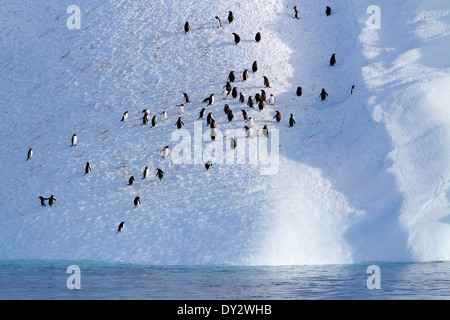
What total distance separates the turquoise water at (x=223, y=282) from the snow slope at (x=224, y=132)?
1.37 metres

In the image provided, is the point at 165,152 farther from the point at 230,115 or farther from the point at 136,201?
the point at 230,115

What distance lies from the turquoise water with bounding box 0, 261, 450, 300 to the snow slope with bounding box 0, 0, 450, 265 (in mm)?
1370

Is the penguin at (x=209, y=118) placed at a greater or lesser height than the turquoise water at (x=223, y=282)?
greater

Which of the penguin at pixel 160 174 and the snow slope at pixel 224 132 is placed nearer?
the snow slope at pixel 224 132

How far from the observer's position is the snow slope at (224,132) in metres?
21.8

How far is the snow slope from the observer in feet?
71.5

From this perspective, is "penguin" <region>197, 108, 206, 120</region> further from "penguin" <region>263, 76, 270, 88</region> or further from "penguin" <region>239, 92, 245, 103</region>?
"penguin" <region>263, 76, 270, 88</region>

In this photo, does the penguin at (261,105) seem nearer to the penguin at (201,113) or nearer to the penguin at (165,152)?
the penguin at (201,113)

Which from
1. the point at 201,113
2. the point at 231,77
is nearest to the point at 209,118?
the point at 201,113

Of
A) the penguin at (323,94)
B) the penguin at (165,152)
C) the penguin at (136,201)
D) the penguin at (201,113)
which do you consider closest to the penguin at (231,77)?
the penguin at (201,113)

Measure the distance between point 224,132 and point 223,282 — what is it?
11.8 metres
